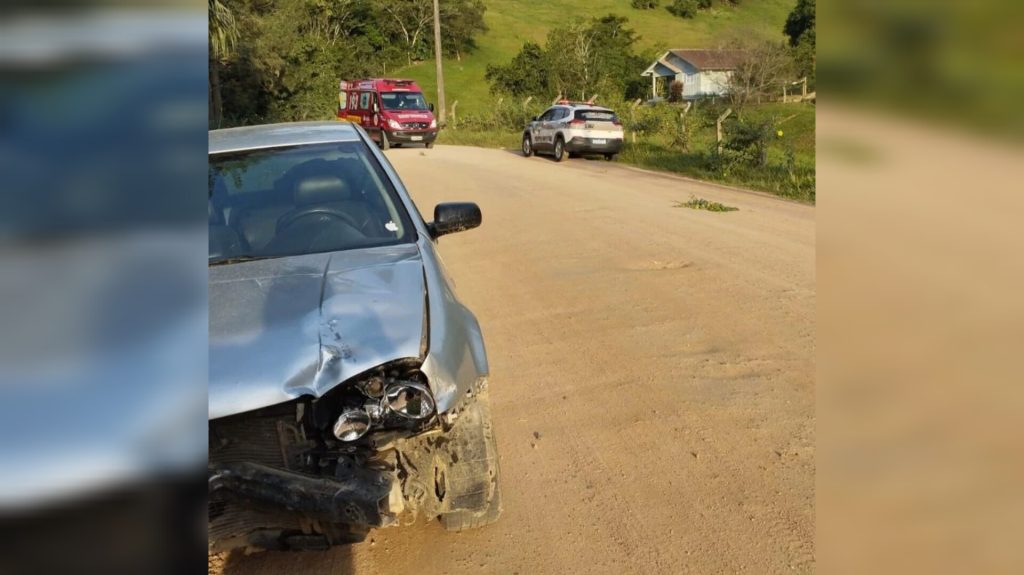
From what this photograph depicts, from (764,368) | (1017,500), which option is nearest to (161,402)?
A: (1017,500)

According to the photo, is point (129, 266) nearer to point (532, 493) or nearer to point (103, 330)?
point (103, 330)

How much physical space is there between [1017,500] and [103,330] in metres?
0.80

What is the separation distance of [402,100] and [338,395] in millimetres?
28190

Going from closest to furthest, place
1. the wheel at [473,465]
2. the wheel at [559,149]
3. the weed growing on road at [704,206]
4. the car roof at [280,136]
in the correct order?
the wheel at [473,465] → the car roof at [280,136] → the weed growing on road at [704,206] → the wheel at [559,149]

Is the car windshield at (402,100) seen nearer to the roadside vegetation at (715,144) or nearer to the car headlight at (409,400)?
the roadside vegetation at (715,144)

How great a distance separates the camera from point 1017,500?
65cm

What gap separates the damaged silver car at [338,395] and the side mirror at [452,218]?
2.20 ft

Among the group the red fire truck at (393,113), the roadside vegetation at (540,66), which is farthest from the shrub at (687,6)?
the red fire truck at (393,113)

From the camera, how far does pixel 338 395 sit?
2760 mm

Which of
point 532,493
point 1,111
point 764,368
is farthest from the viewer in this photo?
point 764,368

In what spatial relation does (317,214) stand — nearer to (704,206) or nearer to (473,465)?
(473,465)

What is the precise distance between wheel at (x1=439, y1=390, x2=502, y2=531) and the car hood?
42 centimetres

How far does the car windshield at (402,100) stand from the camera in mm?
29516

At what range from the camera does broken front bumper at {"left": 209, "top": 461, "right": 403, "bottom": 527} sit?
2574 mm
